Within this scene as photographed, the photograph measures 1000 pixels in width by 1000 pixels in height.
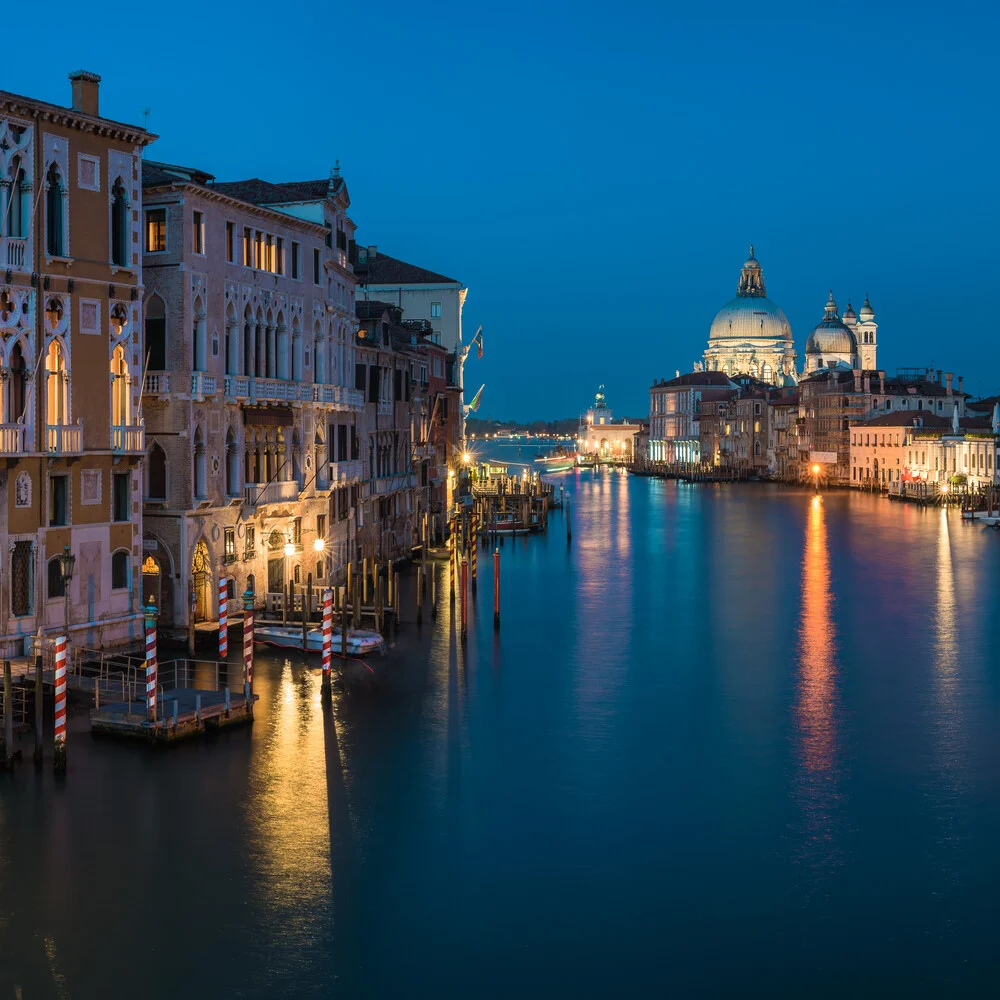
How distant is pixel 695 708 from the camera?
64.2 ft

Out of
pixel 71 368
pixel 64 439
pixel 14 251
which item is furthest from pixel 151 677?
pixel 14 251

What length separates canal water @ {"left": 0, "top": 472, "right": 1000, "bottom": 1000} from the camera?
34.6 ft

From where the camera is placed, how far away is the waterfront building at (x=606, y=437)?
165 meters

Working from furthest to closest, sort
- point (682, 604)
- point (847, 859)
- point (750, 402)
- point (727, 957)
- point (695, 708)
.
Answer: point (750, 402)
point (682, 604)
point (695, 708)
point (847, 859)
point (727, 957)

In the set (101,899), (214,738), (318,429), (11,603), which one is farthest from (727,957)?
(318,429)

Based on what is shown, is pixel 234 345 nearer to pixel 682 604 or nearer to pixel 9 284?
pixel 9 284

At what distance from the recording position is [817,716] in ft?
62.1

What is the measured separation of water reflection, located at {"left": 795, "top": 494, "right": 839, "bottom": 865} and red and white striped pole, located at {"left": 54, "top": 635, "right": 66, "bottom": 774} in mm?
7720

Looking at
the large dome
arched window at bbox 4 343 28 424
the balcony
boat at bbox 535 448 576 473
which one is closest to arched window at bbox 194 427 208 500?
the balcony

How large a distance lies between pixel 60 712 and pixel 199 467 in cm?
779

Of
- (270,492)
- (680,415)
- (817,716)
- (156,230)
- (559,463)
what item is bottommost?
(817,716)

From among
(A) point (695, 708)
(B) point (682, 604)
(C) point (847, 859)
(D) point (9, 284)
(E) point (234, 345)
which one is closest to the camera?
(C) point (847, 859)

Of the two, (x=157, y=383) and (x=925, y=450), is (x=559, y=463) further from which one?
(x=157, y=383)

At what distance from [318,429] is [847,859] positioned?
614 inches
